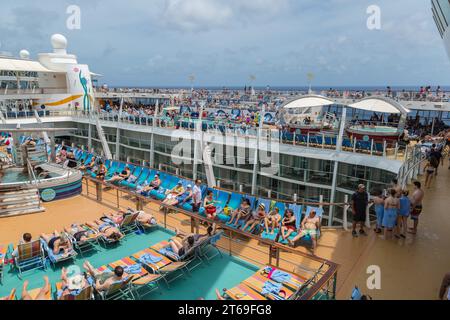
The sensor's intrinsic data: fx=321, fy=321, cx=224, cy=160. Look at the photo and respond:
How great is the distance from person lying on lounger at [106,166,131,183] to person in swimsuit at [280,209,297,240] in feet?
25.1

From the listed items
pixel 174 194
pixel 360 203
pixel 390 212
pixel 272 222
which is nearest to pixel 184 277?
pixel 272 222

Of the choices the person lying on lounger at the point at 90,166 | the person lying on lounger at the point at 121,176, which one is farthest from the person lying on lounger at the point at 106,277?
the person lying on lounger at the point at 90,166

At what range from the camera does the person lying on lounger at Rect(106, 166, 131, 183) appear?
504 inches

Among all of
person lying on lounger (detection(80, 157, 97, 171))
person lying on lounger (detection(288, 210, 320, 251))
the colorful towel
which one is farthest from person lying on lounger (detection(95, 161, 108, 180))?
person lying on lounger (detection(288, 210, 320, 251))

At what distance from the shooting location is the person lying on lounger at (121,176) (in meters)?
12.8

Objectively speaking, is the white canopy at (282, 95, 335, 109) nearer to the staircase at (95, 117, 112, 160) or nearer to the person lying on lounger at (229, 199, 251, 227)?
the person lying on lounger at (229, 199, 251, 227)

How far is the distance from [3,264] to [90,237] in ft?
4.94

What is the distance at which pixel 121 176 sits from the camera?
43.3 feet

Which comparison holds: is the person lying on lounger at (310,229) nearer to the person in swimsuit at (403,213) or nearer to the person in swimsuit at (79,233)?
the person in swimsuit at (403,213)

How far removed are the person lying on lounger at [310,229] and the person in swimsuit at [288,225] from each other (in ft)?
0.67

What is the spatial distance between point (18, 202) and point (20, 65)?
18.3m

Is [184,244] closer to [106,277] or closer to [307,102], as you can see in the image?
[106,277]

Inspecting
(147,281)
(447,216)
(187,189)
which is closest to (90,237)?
(147,281)
